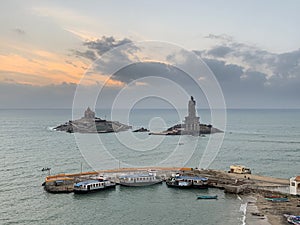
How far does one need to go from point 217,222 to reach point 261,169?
30.9 meters

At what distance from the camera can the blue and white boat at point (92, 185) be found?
4567 centimetres

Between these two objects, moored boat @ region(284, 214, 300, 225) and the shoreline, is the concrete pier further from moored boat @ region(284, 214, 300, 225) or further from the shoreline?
moored boat @ region(284, 214, 300, 225)

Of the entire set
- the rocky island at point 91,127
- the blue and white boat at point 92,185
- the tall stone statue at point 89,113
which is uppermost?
the tall stone statue at point 89,113

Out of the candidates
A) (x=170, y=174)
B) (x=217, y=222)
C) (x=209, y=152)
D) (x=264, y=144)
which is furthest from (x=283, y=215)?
(x=264, y=144)

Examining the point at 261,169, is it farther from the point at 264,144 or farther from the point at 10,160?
the point at 10,160

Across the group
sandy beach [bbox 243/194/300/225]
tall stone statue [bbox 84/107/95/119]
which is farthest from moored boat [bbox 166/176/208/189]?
tall stone statue [bbox 84/107/95/119]

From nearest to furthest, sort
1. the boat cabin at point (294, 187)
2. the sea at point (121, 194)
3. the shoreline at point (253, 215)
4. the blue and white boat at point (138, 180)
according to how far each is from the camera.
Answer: the shoreline at point (253, 215)
the sea at point (121, 194)
the boat cabin at point (294, 187)
the blue and white boat at point (138, 180)

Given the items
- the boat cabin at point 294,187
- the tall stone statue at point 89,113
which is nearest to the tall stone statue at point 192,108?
the tall stone statue at point 89,113

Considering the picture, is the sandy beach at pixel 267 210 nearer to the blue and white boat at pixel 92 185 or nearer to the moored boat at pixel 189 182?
the moored boat at pixel 189 182

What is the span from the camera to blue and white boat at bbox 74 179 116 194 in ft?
150

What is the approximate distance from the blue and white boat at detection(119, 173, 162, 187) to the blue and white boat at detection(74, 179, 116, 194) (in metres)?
1.75

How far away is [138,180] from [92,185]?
6.94 meters

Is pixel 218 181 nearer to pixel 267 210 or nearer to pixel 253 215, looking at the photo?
pixel 267 210

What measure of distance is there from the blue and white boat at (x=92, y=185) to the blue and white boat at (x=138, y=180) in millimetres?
1745
